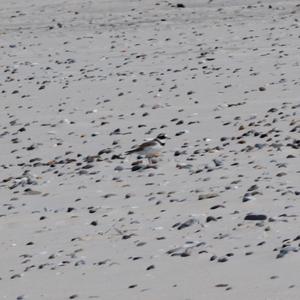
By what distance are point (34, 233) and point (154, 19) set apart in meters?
20.5

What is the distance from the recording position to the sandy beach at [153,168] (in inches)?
271

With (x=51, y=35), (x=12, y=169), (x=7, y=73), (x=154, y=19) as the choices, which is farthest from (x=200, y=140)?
(x=154, y=19)

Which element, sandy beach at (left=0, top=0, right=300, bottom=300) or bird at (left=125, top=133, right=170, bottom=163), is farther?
bird at (left=125, top=133, right=170, bottom=163)

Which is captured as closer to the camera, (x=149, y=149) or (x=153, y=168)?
(x=153, y=168)

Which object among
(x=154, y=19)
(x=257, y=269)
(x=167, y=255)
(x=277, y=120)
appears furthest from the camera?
(x=154, y=19)

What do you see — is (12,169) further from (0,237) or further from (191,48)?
(191,48)

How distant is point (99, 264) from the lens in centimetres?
734

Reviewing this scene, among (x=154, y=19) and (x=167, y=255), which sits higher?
(x=167, y=255)

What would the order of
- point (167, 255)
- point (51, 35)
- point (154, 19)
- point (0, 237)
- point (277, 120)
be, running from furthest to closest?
point (154, 19) → point (51, 35) → point (277, 120) → point (0, 237) → point (167, 255)

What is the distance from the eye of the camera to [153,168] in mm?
10891

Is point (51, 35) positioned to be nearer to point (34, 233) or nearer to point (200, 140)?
point (200, 140)

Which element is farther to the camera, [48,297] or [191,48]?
[191,48]

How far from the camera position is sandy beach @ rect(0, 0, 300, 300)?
6895 mm

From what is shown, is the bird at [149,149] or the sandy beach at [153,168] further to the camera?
the bird at [149,149]
